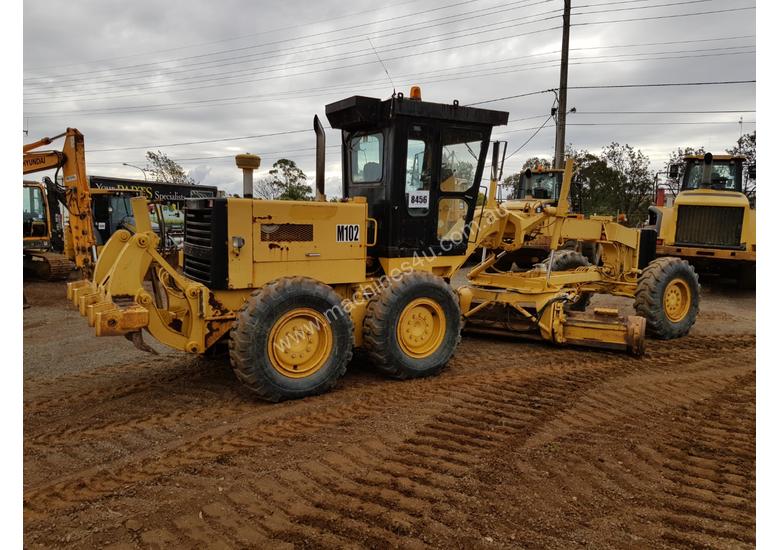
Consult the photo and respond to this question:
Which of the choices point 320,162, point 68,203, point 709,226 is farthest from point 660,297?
point 68,203

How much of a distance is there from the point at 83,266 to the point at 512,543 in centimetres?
827

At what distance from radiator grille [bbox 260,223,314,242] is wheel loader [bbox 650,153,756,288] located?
9.88 meters

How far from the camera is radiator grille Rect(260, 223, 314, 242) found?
5105 mm

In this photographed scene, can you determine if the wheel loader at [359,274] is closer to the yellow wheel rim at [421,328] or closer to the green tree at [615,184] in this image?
the yellow wheel rim at [421,328]

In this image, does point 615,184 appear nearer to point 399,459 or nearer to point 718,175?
point 718,175

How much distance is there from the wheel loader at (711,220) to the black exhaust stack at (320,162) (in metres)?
9.49

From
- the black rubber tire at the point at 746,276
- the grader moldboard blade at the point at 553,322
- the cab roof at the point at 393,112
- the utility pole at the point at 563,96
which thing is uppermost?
the utility pole at the point at 563,96

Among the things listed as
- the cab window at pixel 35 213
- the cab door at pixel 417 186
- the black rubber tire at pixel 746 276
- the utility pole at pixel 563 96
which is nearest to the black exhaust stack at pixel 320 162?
the cab door at pixel 417 186

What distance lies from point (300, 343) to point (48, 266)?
11878 millimetres

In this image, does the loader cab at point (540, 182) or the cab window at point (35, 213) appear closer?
the cab window at point (35, 213)

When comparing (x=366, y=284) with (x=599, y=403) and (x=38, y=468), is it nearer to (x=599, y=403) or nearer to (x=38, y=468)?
(x=599, y=403)

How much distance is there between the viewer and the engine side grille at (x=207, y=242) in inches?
193

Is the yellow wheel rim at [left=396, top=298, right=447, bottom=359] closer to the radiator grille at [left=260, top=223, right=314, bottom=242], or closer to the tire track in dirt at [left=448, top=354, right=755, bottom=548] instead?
the radiator grille at [left=260, top=223, right=314, bottom=242]

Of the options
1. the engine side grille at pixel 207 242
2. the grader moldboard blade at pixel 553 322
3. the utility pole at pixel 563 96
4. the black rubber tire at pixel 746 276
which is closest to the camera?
Answer: the engine side grille at pixel 207 242
